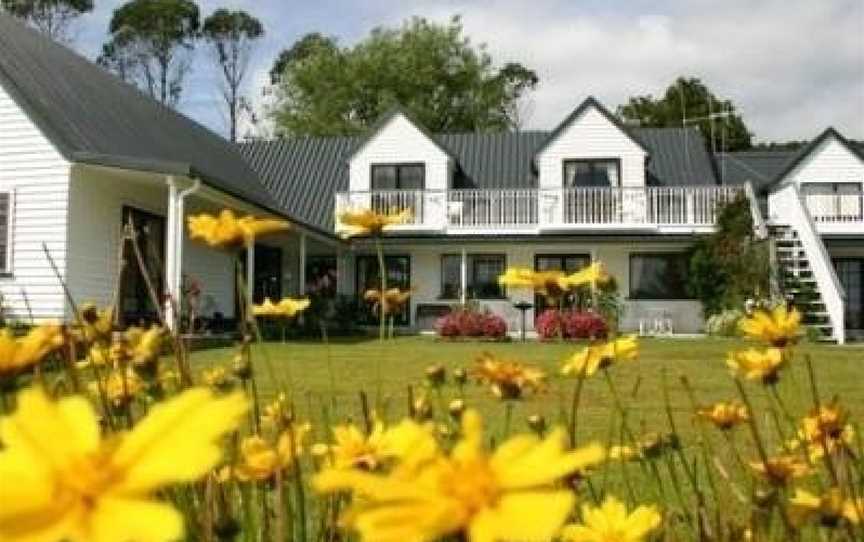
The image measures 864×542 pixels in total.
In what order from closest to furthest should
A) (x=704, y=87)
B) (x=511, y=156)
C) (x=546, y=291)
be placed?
(x=546, y=291) < (x=511, y=156) < (x=704, y=87)

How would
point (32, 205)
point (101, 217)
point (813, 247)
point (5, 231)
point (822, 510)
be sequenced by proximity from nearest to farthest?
point (822, 510) < point (32, 205) < point (5, 231) < point (101, 217) < point (813, 247)

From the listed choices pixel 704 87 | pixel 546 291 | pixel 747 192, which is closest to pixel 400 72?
pixel 704 87

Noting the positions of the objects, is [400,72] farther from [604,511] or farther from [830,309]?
[604,511]

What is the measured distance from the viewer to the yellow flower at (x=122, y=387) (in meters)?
1.54

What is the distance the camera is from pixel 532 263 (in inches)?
1056

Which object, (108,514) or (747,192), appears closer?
(108,514)

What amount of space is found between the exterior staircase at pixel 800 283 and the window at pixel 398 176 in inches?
334

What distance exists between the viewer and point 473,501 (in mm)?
571

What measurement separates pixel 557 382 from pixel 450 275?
72.8ft

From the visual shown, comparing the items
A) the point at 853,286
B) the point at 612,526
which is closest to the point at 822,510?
the point at 612,526

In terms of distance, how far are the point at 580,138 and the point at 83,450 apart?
2642 centimetres

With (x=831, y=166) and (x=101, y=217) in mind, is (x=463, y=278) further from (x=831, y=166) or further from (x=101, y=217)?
(x=101, y=217)

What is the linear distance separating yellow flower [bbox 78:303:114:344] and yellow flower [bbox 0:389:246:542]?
3.55 ft

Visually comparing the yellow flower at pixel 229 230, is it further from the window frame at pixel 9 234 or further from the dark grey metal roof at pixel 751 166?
the dark grey metal roof at pixel 751 166
